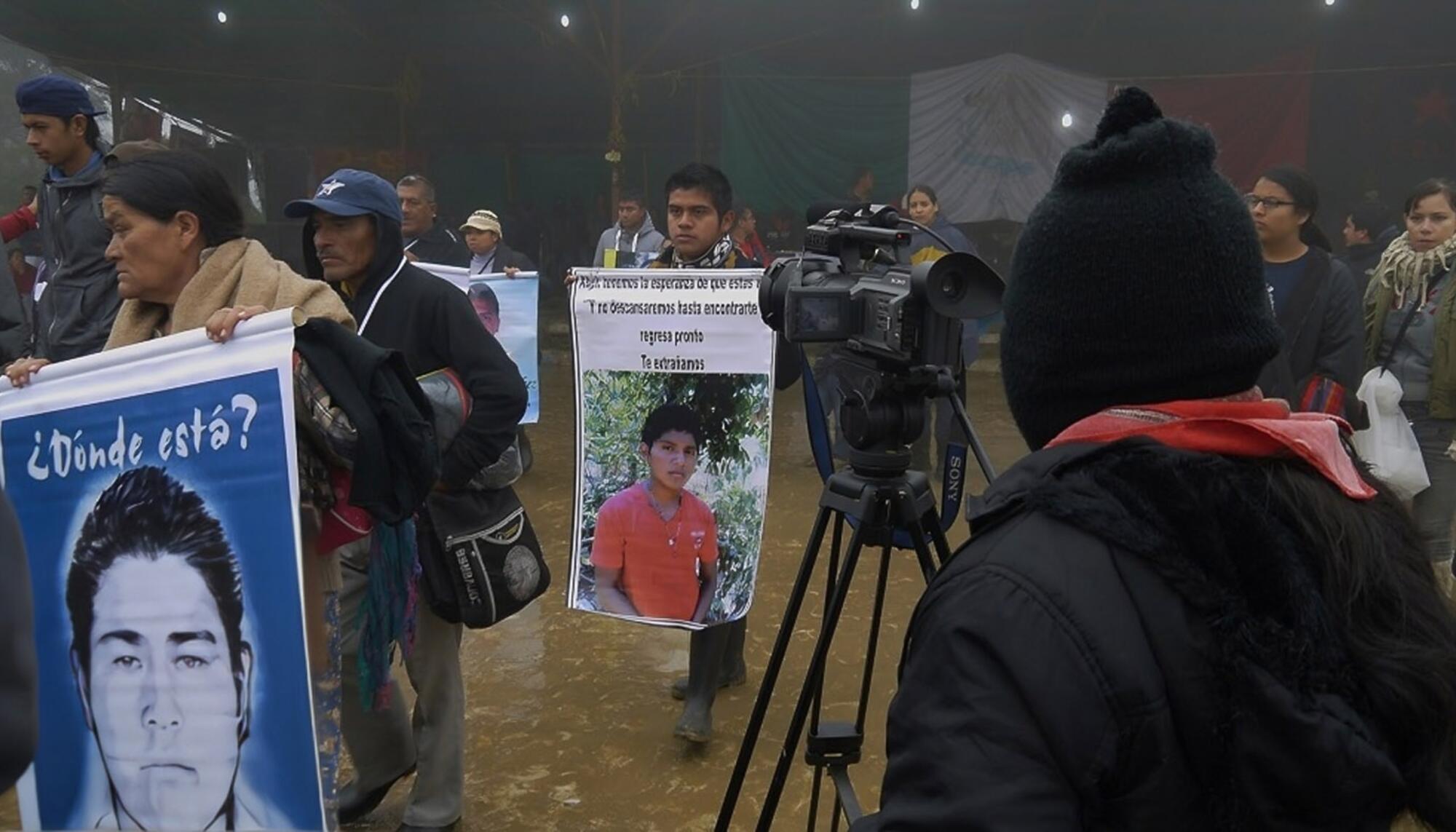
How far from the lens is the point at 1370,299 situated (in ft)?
14.8

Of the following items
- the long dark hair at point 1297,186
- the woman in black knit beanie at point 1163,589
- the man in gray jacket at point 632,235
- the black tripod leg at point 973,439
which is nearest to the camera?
the woman in black knit beanie at point 1163,589

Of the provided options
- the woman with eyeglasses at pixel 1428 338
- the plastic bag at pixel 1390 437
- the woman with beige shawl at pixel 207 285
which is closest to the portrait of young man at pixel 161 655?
the woman with beige shawl at pixel 207 285

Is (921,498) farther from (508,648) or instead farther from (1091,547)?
(508,648)

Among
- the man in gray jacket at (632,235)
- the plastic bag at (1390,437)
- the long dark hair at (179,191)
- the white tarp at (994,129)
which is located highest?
the white tarp at (994,129)

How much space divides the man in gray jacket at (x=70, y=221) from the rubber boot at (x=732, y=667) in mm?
2148

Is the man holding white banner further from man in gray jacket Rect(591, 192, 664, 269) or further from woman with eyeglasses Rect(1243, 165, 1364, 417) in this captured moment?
man in gray jacket Rect(591, 192, 664, 269)

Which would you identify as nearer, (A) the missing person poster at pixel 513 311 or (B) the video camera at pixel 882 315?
(B) the video camera at pixel 882 315

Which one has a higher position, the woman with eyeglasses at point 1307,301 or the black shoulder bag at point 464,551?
the woman with eyeglasses at point 1307,301

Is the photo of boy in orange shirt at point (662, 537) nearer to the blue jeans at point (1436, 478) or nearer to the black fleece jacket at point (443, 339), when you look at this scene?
the black fleece jacket at point (443, 339)

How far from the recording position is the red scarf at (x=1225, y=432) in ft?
3.22

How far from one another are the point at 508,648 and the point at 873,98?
8.66 m

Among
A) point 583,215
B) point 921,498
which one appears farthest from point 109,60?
point 921,498

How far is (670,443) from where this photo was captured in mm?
3438

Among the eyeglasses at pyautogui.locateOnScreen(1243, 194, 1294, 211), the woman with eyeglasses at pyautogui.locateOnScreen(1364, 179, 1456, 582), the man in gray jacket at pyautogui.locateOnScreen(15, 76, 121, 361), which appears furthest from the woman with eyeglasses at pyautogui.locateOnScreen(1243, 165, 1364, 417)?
the man in gray jacket at pyautogui.locateOnScreen(15, 76, 121, 361)
